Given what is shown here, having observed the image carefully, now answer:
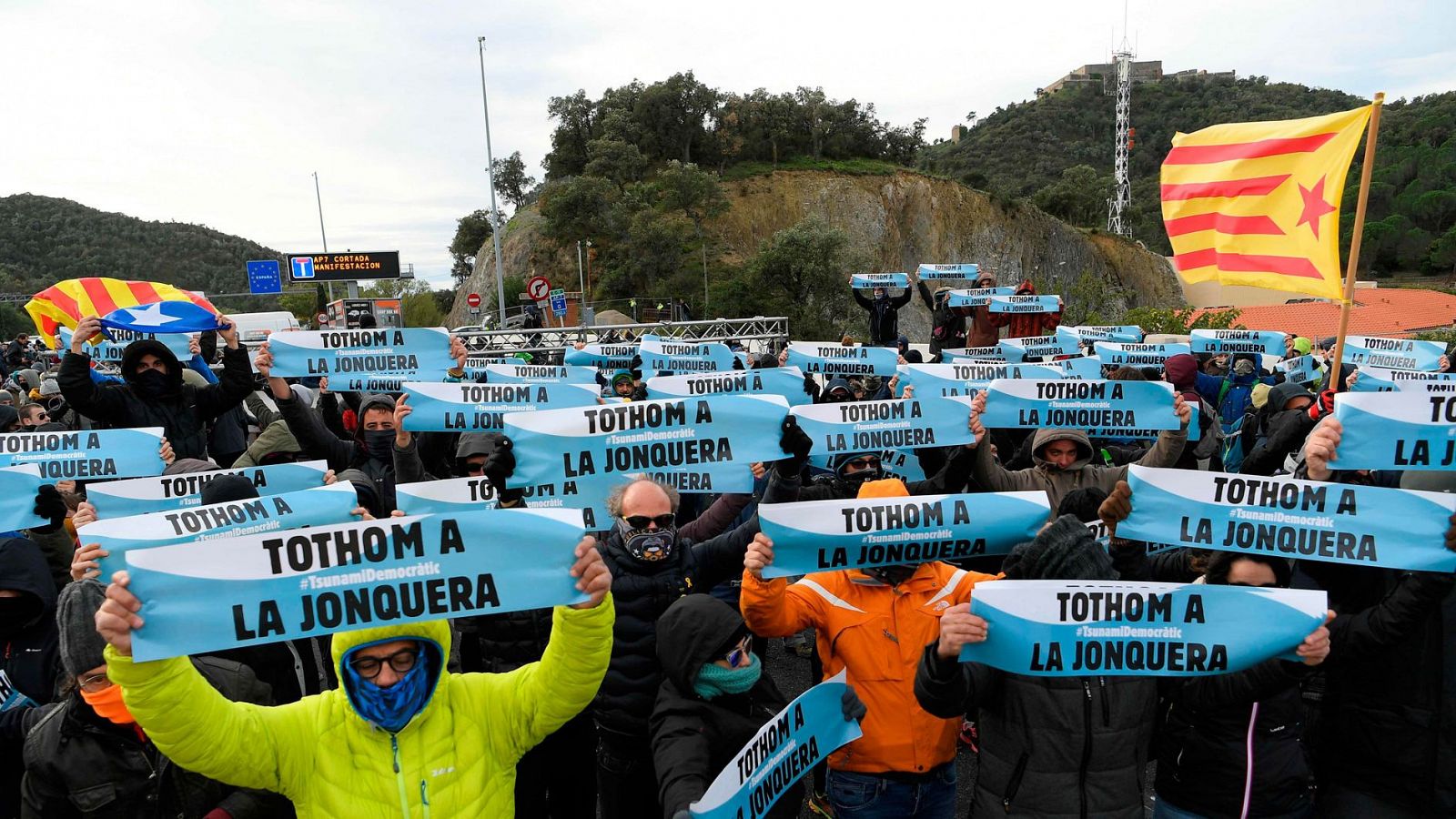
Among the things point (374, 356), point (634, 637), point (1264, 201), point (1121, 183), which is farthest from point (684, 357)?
point (1121, 183)

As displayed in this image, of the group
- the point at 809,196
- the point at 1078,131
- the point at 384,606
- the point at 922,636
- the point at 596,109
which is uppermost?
the point at 1078,131

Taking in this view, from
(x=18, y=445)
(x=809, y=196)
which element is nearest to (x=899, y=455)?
(x=18, y=445)

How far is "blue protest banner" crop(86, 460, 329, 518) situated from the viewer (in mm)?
4613

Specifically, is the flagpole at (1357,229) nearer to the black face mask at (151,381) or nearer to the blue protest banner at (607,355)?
the black face mask at (151,381)

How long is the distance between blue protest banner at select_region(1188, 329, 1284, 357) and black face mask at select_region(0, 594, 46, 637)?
1035 centimetres

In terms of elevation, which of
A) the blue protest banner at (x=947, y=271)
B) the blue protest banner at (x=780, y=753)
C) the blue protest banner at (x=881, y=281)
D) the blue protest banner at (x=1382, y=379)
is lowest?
the blue protest banner at (x=780, y=753)

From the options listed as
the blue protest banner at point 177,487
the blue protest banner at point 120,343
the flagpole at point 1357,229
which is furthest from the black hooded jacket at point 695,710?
the blue protest banner at point 120,343

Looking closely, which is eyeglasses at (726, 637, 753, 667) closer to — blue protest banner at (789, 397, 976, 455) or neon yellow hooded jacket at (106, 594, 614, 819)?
neon yellow hooded jacket at (106, 594, 614, 819)

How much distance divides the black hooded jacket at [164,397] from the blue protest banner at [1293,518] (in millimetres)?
5578

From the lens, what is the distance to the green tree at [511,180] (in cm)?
6075

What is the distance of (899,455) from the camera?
639 centimetres

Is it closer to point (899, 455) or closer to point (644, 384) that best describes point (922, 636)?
point (899, 455)

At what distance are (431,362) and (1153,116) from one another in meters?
122

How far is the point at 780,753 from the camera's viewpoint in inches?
108
